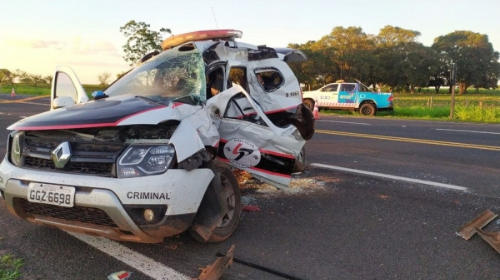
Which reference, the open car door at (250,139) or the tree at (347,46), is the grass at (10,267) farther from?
the tree at (347,46)

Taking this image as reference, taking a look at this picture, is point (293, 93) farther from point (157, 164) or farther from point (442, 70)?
point (442, 70)

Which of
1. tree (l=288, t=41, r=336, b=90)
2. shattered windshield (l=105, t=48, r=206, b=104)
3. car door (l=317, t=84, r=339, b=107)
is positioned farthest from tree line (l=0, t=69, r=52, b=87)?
shattered windshield (l=105, t=48, r=206, b=104)

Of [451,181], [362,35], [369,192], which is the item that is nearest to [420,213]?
[369,192]

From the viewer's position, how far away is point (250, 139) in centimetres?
452

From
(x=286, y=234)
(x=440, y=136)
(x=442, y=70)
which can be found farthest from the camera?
(x=442, y=70)

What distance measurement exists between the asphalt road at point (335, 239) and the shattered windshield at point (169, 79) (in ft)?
4.45

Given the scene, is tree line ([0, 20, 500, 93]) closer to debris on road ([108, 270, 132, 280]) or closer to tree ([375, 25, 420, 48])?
tree ([375, 25, 420, 48])

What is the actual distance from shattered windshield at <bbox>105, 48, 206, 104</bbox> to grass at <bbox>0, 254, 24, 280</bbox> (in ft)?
5.78

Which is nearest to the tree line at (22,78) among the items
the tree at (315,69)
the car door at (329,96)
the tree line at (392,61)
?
the tree line at (392,61)

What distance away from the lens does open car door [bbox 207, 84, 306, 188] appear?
443cm

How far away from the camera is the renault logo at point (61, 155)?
3.20m

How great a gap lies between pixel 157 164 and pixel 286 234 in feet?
5.26

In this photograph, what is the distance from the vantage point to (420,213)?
487 cm

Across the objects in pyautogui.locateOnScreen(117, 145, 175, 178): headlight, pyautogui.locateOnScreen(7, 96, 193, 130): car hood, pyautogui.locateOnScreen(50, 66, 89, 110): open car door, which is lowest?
pyautogui.locateOnScreen(117, 145, 175, 178): headlight
